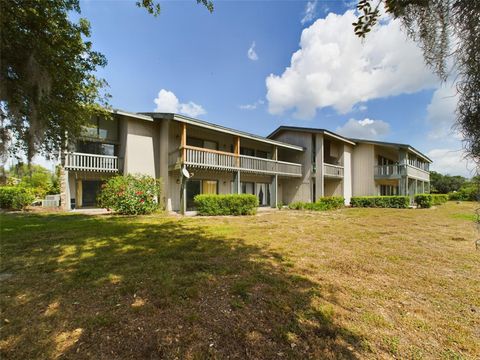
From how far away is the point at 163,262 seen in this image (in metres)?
4.75

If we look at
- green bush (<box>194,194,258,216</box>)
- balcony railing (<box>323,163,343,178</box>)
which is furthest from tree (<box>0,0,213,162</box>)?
balcony railing (<box>323,163,343,178</box>)

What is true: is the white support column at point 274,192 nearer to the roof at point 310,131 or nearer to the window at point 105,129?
the roof at point 310,131

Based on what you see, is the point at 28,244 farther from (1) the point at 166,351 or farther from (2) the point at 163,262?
(1) the point at 166,351

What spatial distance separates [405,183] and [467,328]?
21608mm

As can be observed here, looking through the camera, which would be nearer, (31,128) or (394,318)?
(394,318)

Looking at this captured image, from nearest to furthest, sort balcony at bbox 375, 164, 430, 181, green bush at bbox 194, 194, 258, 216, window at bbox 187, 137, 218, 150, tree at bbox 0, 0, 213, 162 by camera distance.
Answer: tree at bbox 0, 0, 213, 162, green bush at bbox 194, 194, 258, 216, window at bbox 187, 137, 218, 150, balcony at bbox 375, 164, 430, 181

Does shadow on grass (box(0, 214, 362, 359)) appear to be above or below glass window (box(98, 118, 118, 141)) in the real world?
below

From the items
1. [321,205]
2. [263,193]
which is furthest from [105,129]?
[321,205]

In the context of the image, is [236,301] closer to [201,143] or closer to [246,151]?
[201,143]

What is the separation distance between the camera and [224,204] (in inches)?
527

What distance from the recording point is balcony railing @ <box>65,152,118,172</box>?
44.0 feet

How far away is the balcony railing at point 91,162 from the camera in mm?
13420

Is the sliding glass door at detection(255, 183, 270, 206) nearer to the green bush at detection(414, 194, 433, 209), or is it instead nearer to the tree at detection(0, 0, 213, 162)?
the green bush at detection(414, 194, 433, 209)

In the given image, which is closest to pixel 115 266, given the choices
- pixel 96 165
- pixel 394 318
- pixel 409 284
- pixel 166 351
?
pixel 166 351
